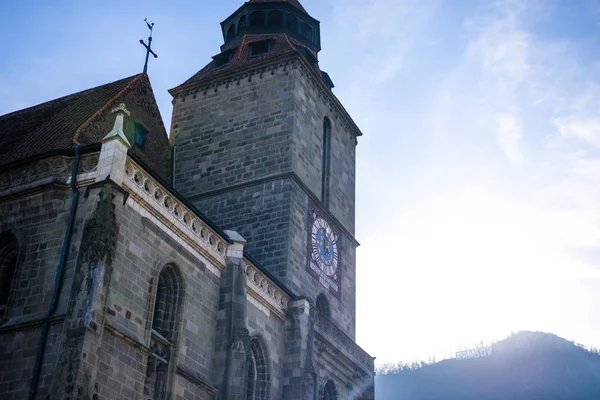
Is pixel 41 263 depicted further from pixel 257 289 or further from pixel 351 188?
pixel 351 188

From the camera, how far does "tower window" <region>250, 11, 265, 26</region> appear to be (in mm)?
38344

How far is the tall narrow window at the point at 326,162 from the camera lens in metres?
34.2

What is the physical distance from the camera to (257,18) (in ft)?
127

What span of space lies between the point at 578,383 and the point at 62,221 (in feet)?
325

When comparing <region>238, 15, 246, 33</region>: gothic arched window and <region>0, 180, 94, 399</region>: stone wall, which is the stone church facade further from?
<region>238, 15, 246, 33</region>: gothic arched window

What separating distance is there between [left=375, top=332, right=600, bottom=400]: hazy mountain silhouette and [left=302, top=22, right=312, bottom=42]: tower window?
74.0 metres

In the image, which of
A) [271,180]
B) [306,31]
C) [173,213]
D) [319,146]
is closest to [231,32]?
[306,31]

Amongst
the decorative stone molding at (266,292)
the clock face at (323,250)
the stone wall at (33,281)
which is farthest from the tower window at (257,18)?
the stone wall at (33,281)

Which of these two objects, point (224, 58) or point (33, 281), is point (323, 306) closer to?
point (224, 58)

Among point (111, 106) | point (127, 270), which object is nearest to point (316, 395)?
point (127, 270)

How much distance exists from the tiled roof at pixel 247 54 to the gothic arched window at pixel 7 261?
632 inches

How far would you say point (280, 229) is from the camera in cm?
3022

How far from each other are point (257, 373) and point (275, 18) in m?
18.5

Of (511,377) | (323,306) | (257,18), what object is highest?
(511,377)
